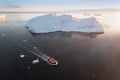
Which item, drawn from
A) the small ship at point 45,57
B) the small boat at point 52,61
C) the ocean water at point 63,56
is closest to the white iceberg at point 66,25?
the ocean water at point 63,56

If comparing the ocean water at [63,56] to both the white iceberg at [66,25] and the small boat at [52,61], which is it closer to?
the small boat at [52,61]

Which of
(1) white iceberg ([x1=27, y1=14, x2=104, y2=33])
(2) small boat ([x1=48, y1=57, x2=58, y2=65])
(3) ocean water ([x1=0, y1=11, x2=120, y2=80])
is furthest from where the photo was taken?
(1) white iceberg ([x1=27, y1=14, x2=104, y2=33])

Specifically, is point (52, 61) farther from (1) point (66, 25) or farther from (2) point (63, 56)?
(1) point (66, 25)

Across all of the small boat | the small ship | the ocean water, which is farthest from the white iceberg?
the small boat

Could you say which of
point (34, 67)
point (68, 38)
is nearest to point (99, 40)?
point (68, 38)

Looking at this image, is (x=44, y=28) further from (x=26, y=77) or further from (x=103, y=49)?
(x=26, y=77)

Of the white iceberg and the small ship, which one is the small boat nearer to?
the small ship
